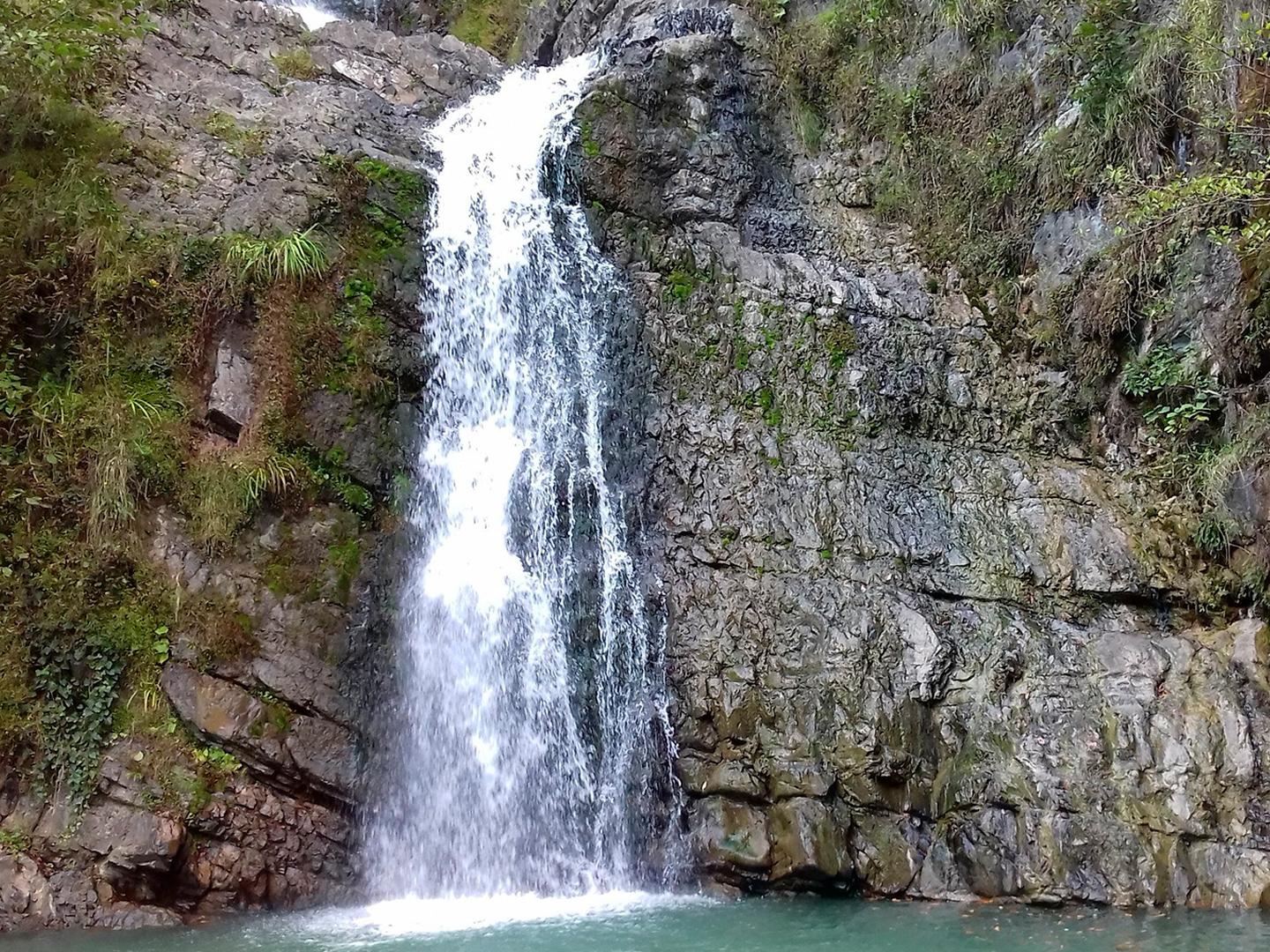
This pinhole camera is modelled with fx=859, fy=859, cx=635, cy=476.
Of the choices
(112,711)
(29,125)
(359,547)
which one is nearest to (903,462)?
(359,547)

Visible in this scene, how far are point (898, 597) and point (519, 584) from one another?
141 inches

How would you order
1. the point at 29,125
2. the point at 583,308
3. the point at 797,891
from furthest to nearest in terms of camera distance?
the point at 583,308
the point at 29,125
the point at 797,891

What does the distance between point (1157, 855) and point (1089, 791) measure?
0.59 m

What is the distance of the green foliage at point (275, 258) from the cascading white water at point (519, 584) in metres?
1.28

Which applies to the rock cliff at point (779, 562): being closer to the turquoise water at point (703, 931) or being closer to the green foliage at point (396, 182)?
the green foliage at point (396, 182)

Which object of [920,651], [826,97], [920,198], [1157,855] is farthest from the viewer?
[826,97]

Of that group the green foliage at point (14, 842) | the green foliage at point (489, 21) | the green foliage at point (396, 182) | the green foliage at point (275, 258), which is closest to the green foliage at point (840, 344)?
the green foliage at point (396, 182)

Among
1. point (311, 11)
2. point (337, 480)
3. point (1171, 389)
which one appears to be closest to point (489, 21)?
point (311, 11)

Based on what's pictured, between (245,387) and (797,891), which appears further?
(245,387)

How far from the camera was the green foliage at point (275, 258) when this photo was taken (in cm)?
841

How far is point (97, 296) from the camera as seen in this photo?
7926 mm

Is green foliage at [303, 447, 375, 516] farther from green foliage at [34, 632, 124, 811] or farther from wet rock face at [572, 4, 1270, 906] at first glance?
wet rock face at [572, 4, 1270, 906]

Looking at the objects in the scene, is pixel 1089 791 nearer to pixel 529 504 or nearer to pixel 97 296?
pixel 529 504

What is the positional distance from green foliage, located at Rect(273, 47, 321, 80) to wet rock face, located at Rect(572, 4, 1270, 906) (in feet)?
13.6
